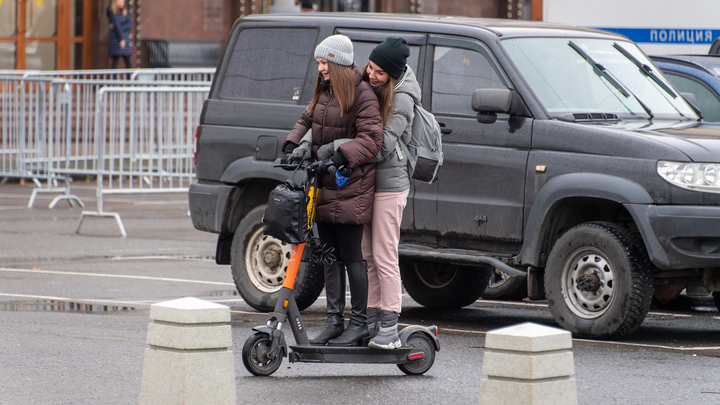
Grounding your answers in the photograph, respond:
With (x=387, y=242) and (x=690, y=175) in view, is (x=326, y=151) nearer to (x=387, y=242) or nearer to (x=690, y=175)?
(x=387, y=242)

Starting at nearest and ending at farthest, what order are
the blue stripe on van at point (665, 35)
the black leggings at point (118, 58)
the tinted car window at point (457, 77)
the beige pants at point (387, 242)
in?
the beige pants at point (387, 242) < the tinted car window at point (457, 77) < the blue stripe on van at point (665, 35) < the black leggings at point (118, 58)

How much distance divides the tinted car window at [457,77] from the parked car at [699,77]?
2.52 m

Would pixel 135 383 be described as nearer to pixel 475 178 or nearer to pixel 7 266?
pixel 475 178

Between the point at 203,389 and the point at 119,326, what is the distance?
310 centimetres

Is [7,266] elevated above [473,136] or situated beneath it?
situated beneath

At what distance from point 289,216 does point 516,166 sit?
7.18 ft

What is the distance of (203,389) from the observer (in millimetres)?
5965

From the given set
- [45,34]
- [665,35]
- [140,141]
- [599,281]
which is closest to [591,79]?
[599,281]

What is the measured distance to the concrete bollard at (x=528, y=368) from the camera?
214 inches

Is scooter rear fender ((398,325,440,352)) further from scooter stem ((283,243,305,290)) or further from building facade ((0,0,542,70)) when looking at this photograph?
building facade ((0,0,542,70))

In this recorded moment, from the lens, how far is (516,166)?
29.0 ft

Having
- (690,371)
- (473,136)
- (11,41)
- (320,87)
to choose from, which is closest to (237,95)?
(473,136)

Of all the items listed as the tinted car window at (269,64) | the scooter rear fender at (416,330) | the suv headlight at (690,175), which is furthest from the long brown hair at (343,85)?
the tinted car window at (269,64)

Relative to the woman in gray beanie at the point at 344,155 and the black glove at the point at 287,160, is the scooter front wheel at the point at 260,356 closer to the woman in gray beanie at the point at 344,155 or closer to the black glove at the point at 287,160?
the woman in gray beanie at the point at 344,155
